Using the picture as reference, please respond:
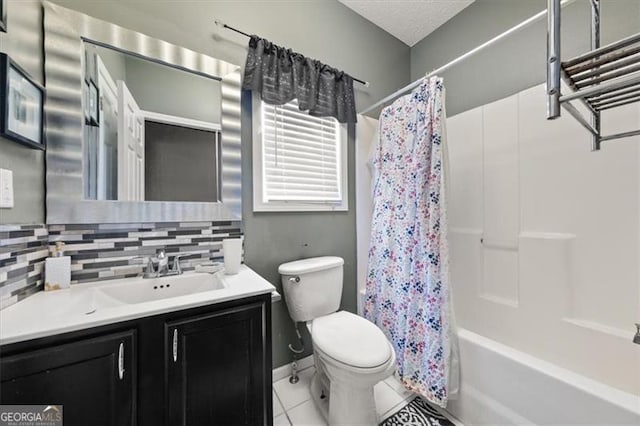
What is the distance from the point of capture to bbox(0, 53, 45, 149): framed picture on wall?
80 cm

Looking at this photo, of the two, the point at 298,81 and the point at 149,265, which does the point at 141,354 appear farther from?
the point at 298,81

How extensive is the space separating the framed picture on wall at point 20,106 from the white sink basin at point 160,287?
0.62 m

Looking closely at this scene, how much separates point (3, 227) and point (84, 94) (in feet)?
2.08

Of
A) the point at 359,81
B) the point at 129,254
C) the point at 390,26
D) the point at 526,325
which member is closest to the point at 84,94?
the point at 129,254

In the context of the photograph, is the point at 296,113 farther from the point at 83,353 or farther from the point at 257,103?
the point at 83,353

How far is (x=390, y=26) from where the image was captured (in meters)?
2.02

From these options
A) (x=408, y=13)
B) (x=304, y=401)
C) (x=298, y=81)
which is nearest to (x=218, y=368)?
(x=304, y=401)

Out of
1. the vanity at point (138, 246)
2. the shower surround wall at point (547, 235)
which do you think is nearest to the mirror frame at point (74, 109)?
the vanity at point (138, 246)

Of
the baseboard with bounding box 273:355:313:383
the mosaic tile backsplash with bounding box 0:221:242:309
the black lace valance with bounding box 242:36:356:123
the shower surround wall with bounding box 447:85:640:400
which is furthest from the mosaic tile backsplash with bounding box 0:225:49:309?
the shower surround wall with bounding box 447:85:640:400

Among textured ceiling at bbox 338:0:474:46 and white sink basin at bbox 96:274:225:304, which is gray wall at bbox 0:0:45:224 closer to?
white sink basin at bbox 96:274:225:304

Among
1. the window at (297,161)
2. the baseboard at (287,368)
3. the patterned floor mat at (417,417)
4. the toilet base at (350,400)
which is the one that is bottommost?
the patterned floor mat at (417,417)

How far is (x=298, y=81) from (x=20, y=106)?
4.12 feet

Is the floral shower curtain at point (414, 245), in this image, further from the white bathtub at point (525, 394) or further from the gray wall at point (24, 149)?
the gray wall at point (24, 149)

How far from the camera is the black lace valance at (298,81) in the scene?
4.73 feet
